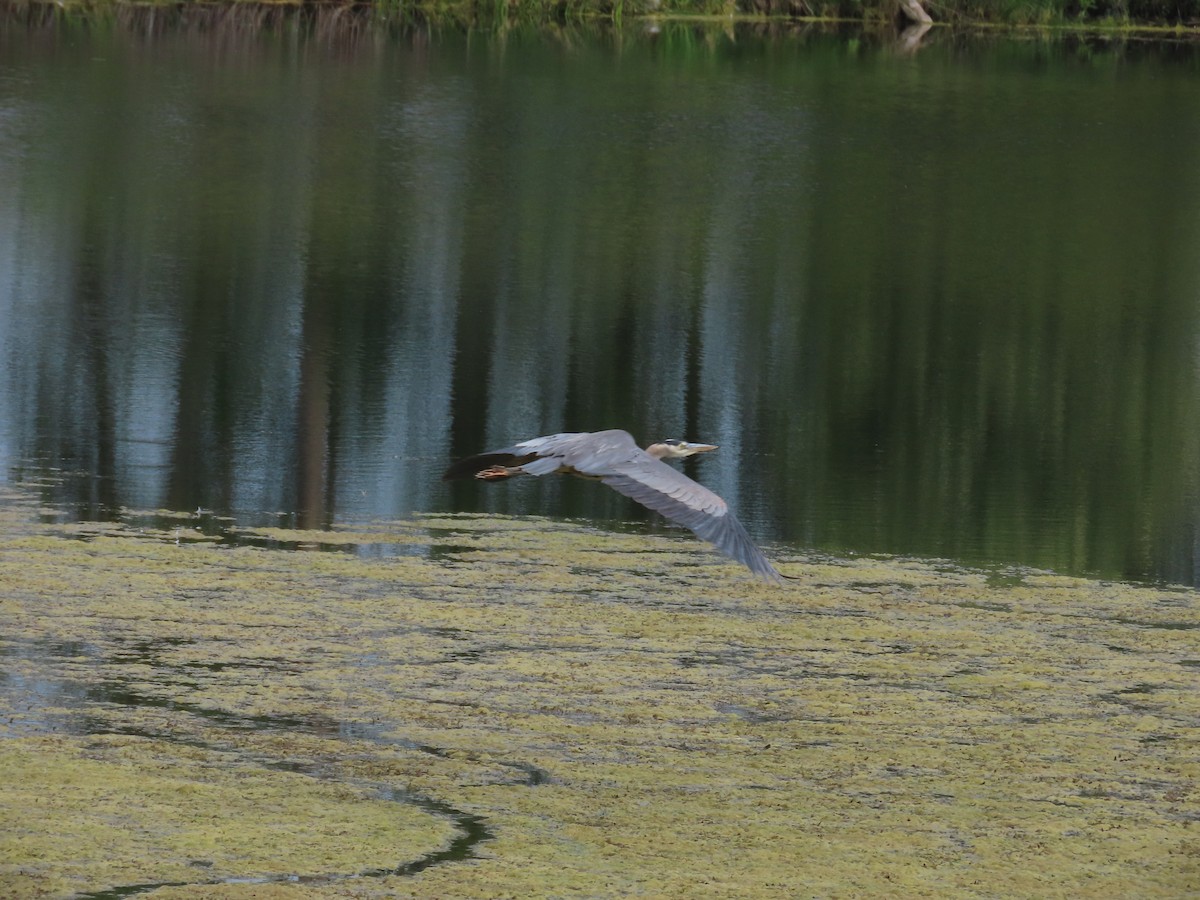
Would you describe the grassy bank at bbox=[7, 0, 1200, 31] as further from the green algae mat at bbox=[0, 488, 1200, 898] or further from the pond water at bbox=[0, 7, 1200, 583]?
the green algae mat at bbox=[0, 488, 1200, 898]

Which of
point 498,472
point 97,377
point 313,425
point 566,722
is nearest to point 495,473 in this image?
point 498,472

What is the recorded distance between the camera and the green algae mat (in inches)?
190

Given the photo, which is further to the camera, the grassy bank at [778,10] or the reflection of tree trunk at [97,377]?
the grassy bank at [778,10]

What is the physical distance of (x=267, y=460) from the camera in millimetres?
9742

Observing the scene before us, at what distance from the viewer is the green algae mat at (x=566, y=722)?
15.8ft

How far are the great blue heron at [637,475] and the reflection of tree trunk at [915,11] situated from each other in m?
36.3

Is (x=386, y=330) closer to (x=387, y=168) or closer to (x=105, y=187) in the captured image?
(x=105, y=187)

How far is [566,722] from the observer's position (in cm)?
587

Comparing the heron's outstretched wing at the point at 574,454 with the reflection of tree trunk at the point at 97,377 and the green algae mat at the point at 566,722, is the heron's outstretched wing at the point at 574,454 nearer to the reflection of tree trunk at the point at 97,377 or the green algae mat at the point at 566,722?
the green algae mat at the point at 566,722

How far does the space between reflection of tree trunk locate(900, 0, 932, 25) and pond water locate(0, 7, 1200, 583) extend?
493 inches

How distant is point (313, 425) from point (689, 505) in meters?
5.00

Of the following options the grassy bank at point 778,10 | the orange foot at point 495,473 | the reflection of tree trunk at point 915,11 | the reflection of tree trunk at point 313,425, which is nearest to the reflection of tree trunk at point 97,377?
the reflection of tree trunk at point 313,425

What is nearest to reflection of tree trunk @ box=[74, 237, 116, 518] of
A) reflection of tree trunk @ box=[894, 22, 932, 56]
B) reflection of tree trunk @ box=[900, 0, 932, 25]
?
reflection of tree trunk @ box=[894, 22, 932, 56]

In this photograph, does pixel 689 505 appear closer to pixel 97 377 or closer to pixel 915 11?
pixel 97 377
